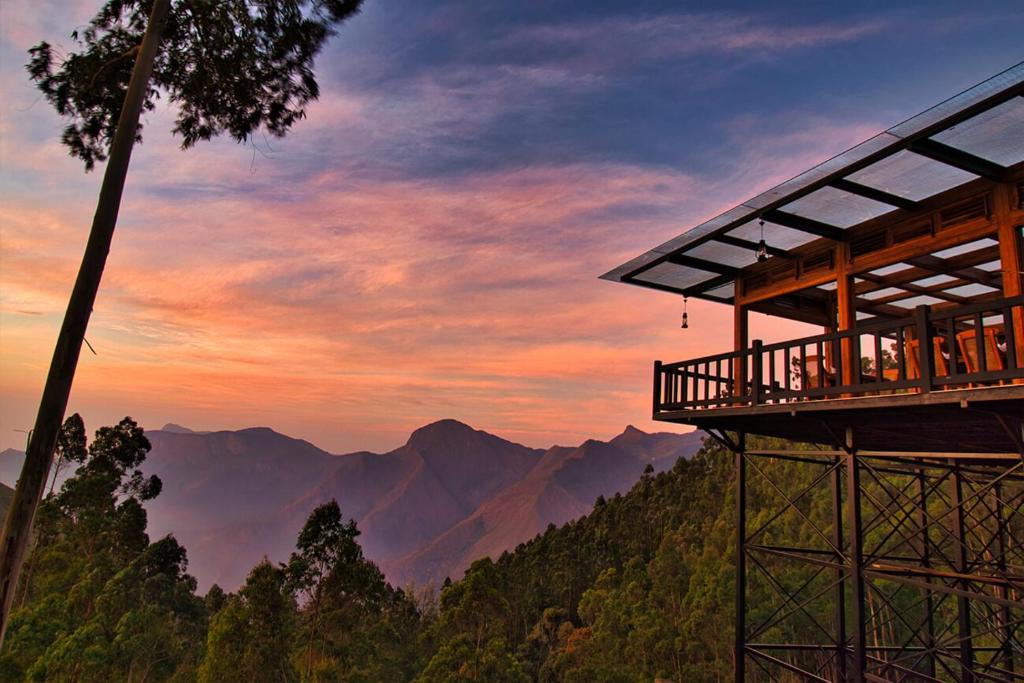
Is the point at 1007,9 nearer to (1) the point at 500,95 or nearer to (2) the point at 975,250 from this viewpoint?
(2) the point at 975,250

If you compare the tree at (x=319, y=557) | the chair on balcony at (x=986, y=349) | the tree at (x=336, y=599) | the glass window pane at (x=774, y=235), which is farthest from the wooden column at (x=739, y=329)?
the tree at (x=336, y=599)

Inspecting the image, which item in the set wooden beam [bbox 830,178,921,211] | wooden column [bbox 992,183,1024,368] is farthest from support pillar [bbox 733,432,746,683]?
wooden beam [bbox 830,178,921,211]

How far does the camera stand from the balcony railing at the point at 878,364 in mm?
5402

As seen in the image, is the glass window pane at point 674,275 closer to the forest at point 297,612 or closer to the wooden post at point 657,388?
the wooden post at point 657,388

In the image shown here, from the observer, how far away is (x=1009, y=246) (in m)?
6.93

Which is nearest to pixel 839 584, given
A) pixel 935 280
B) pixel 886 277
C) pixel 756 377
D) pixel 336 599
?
pixel 756 377

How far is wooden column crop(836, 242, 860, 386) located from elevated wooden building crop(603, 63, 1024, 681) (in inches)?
0.9

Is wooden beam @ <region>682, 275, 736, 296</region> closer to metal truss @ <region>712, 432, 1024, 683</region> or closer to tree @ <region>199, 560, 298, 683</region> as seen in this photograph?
metal truss @ <region>712, 432, 1024, 683</region>

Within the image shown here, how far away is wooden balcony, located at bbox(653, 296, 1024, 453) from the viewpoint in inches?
215

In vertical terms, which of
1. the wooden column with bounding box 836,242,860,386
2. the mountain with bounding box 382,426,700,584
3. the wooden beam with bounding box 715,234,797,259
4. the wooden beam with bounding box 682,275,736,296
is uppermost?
the wooden beam with bounding box 715,234,797,259

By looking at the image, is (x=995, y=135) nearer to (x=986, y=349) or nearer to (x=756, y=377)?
A: (x=986, y=349)

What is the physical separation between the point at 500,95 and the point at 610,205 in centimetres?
495

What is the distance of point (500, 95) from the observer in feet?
64.0

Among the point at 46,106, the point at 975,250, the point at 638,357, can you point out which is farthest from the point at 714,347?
the point at 46,106
